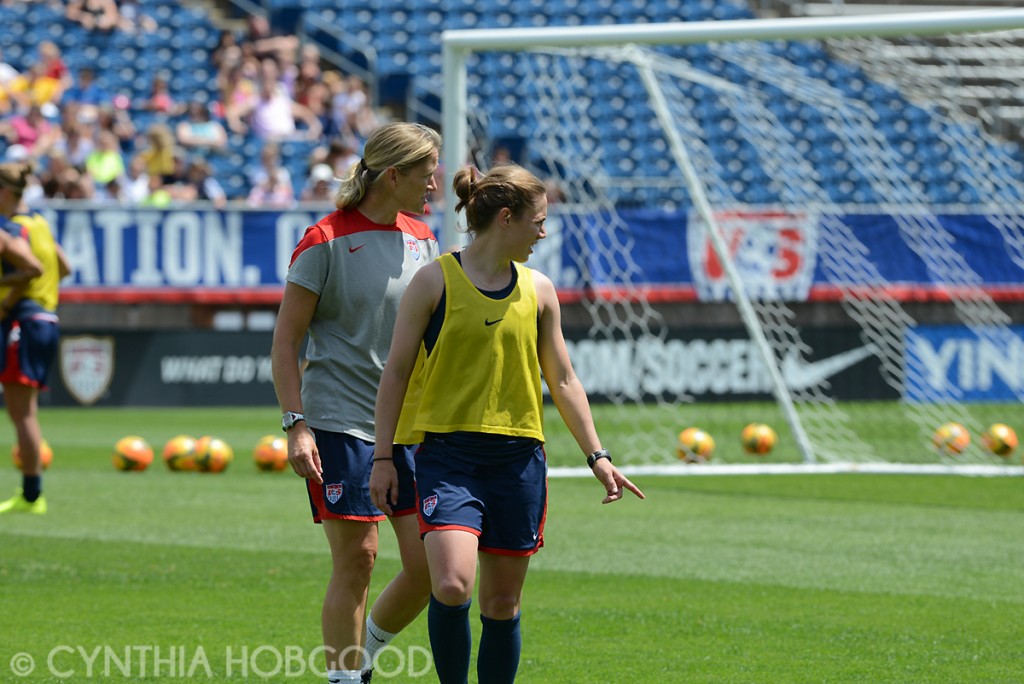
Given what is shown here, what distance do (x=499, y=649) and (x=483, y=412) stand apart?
74 centimetres

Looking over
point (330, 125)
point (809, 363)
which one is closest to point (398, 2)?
point (330, 125)

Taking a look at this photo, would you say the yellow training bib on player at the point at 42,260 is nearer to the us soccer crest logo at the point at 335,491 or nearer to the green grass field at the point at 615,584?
the green grass field at the point at 615,584

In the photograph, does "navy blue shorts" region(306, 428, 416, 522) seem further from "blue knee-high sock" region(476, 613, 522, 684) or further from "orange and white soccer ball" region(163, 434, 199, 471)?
"orange and white soccer ball" region(163, 434, 199, 471)

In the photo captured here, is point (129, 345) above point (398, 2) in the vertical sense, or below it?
below

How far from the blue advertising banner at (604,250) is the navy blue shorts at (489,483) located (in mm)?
15328

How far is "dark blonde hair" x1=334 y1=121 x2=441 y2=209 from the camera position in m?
5.35

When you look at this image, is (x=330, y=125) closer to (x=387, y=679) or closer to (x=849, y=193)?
(x=849, y=193)

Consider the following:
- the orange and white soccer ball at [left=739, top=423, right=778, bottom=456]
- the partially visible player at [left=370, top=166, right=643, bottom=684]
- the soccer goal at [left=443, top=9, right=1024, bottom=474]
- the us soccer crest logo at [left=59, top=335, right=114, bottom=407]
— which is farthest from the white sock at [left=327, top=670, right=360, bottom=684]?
the us soccer crest logo at [left=59, top=335, right=114, bottom=407]

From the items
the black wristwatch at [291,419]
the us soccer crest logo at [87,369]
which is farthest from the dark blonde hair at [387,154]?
the us soccer crest logo at [87,369]

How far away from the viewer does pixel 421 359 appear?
5.07 m

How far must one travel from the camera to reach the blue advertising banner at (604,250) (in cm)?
2053

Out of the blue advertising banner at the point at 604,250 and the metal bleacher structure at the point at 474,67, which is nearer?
the blue advertising banner at the point at 604,250

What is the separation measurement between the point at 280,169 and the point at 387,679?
1706 cm

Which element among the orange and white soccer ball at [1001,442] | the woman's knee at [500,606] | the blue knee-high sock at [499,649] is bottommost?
the orange and white soccer ball at [1001,442]
